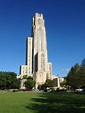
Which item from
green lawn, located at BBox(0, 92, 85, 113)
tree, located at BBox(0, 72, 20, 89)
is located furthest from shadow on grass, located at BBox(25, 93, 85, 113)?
tree, located at BBox(0, 72, 20, 89)

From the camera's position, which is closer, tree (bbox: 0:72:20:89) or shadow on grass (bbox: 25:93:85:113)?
shadow on grass (bbox: 25:93:85:113)

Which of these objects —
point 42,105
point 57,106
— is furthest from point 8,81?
point 57,106

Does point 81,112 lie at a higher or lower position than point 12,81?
lower

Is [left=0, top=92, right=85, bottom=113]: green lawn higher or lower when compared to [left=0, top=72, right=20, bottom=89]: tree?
lower

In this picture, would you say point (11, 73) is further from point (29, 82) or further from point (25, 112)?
point (25, 112)

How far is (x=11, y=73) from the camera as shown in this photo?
502ft

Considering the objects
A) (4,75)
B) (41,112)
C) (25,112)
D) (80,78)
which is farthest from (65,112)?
(4,75)

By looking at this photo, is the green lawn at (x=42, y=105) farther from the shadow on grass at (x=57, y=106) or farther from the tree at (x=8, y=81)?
the tree at (x=8, y=81)

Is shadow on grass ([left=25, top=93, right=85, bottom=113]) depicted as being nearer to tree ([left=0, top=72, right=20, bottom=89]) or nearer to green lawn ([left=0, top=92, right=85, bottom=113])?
green lawn ([left=0, top=92, right=85, bottom=113])

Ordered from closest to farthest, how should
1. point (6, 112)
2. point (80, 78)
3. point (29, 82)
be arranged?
point (6, 112) → point (80, 78) → point (29, 82)

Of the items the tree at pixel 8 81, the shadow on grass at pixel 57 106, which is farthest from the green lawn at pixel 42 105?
the tree at pixel 8 81

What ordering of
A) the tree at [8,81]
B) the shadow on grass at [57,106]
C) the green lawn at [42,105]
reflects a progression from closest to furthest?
1. the green lawn at [42,105]
2. the shadow on grass at [57,106]
3. the tree at [8,81]

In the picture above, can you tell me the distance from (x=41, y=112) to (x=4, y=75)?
128 meters

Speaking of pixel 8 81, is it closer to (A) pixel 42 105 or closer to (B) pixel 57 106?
(A) pixel 42 105
